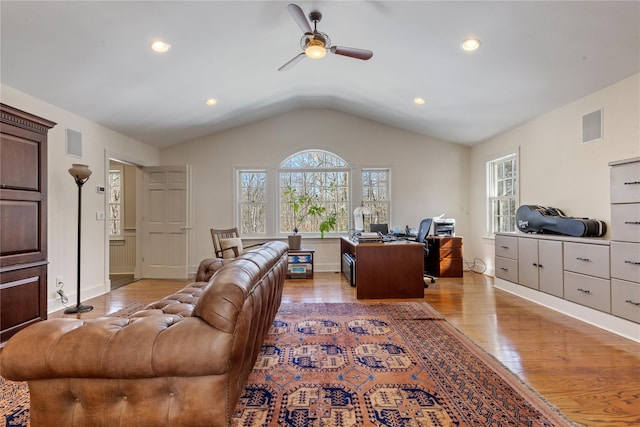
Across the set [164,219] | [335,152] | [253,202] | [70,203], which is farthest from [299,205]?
[70,203]

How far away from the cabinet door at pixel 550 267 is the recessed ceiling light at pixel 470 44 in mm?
2252

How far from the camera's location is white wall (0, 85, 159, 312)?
360cm

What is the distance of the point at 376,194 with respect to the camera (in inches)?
249

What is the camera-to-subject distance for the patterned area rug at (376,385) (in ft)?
5.45

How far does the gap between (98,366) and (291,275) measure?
4285 mm

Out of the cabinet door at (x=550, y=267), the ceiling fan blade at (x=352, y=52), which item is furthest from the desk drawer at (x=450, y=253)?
the ceiling fan blade at (x=352, y=52)

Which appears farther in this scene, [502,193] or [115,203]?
[115,203]

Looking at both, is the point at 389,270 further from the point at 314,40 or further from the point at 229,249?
the point at 314,40

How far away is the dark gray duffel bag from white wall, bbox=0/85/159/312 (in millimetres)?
5698

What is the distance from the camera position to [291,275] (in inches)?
215

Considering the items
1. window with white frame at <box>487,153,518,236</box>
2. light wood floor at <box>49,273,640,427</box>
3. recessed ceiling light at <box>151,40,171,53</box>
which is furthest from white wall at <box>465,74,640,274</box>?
recessed ceiling light at <box>151,40,171,53</box>

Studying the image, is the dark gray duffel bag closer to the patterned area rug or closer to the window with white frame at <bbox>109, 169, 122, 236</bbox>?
the patterned area rug

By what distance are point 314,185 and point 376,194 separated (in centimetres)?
126

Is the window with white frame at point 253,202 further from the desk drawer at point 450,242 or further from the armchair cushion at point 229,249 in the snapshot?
the desk drawer at point 450,242
